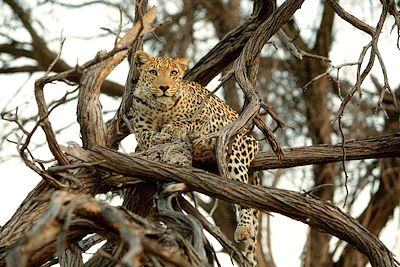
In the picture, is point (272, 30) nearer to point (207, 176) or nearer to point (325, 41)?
point (207, 176)

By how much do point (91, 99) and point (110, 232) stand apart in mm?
2284

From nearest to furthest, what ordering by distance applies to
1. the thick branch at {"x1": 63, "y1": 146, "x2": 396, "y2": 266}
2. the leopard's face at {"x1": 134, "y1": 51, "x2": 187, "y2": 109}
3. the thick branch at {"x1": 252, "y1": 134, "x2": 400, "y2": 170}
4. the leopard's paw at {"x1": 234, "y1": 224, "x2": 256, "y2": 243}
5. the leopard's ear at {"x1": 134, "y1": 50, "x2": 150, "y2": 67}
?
the thick branch at {"x1": 63, "y1": 146, "x2": 396, "y2": 266}, the thick branch at {"x1": 252, "y1": 134, "x2": 400, "y2": 170}, the leopard's paw at {"x1": 234, "y1": 224, "x2": 256, "y2": 243}, the leopard's face at {"x1": 134, "y1": 51, "x2": 187, "y2": 109}, the leopard's ear at {"x1": 134, "y1": 50, "x2": 150, "y2": 67}

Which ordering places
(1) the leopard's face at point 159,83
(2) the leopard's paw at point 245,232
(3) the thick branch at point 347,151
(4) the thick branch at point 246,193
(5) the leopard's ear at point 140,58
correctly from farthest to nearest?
(5) the leopard's ear at point 140,58
(1) the leopard's face at point 159,83
(2) the leopard's paw at point 245,232
(3) the thick branch at point 347,151
(4) the thick branch at point 246,193

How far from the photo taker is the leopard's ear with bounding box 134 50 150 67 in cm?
866

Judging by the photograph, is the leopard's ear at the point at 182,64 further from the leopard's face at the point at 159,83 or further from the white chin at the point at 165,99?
the white chin at the point at 165,99

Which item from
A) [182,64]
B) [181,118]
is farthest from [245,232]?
[182,64]

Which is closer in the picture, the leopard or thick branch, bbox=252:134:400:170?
thick branch, bbox=252:134:400:170

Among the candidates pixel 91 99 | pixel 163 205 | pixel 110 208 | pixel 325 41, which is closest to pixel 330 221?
pixel 163 205

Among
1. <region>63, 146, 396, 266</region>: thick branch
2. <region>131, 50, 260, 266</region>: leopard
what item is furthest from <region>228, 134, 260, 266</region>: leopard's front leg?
<region>63, 146, 396, 266</region>: thick branch

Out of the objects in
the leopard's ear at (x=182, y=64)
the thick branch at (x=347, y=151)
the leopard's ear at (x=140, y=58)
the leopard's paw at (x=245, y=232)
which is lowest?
the leopard's paw at (x=245, y=232)

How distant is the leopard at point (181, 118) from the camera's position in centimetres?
793

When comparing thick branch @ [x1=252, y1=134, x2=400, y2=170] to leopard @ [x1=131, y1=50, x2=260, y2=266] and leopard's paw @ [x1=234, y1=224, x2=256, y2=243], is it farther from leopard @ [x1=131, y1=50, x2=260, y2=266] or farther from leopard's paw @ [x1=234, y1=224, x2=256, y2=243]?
leopard's paw @ [x1=234, y1=224, x2=256, y2=243]

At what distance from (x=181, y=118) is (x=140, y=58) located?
0.68 m

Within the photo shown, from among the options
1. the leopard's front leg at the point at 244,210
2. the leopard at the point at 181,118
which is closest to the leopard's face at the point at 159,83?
the leopard at the point at 181,118
